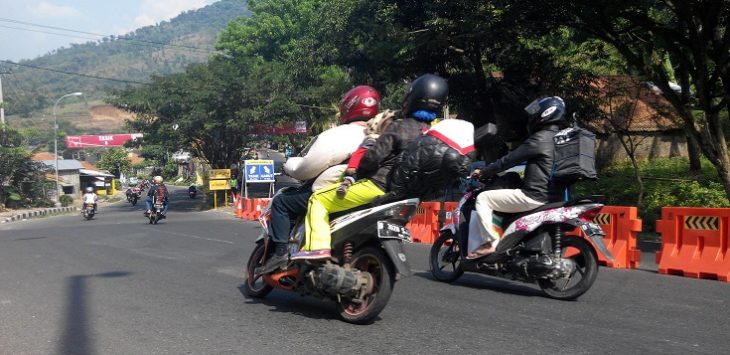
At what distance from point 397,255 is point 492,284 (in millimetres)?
2715

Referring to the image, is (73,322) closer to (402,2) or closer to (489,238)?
(489,238)

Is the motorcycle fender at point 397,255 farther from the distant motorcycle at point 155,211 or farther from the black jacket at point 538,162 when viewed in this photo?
the distant motorcycle at point 155,211

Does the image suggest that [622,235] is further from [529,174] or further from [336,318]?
[336,318]

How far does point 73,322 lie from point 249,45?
148 feet

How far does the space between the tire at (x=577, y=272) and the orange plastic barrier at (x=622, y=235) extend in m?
2.65

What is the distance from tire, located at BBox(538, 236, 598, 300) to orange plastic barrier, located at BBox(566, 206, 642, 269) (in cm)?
265

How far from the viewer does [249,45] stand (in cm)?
4928

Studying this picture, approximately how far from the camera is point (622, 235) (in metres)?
9.55

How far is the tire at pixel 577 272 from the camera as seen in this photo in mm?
6605

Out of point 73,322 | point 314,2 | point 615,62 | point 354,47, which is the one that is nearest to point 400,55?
point 354,47

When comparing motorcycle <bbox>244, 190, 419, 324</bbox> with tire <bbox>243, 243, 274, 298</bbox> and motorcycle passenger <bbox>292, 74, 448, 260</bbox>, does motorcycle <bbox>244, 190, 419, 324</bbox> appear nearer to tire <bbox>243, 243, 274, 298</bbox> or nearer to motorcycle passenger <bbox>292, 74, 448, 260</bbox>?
motorcycle passenger <bbox>292, 74, 448, 260</bbox>

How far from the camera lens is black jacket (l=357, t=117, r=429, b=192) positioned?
17.5 ft

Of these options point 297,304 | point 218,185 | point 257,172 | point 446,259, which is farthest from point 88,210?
point 297,304

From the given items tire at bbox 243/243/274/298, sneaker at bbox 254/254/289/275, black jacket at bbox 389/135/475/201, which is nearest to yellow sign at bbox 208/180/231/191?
tire at bbox 243/243/274/298
